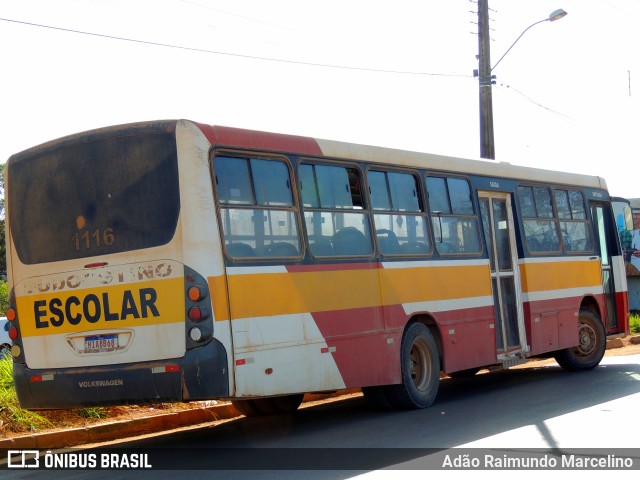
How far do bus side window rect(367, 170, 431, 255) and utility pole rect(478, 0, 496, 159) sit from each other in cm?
889

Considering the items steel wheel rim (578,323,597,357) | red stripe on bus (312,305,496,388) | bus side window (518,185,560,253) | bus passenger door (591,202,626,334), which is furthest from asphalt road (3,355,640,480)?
bus passenger door (591,202,626,334)

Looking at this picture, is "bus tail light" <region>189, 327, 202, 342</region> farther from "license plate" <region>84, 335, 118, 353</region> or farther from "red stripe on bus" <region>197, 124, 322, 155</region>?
"red stripe on bus" <region>197, 124, 322, 155</region>

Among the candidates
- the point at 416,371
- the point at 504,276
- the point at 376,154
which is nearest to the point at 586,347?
the point at 504,276

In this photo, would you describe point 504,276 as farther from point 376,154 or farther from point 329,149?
point 329,149

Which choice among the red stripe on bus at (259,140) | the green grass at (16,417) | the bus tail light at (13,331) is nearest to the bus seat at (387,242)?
the red stripe on bus at (259,140)

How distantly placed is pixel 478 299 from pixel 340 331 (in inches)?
129

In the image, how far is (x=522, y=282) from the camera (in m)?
14.4

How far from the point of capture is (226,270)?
9156 mm

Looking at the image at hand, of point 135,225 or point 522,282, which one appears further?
point 522,282

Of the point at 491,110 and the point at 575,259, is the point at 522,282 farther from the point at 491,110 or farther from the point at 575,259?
the point at 491,110

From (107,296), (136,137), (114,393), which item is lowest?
(114,393)

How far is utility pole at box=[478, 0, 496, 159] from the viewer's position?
20953mm

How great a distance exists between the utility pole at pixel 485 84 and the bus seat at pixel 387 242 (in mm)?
9543

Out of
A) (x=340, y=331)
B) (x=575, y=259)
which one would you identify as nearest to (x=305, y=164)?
(x=340, y=331)
